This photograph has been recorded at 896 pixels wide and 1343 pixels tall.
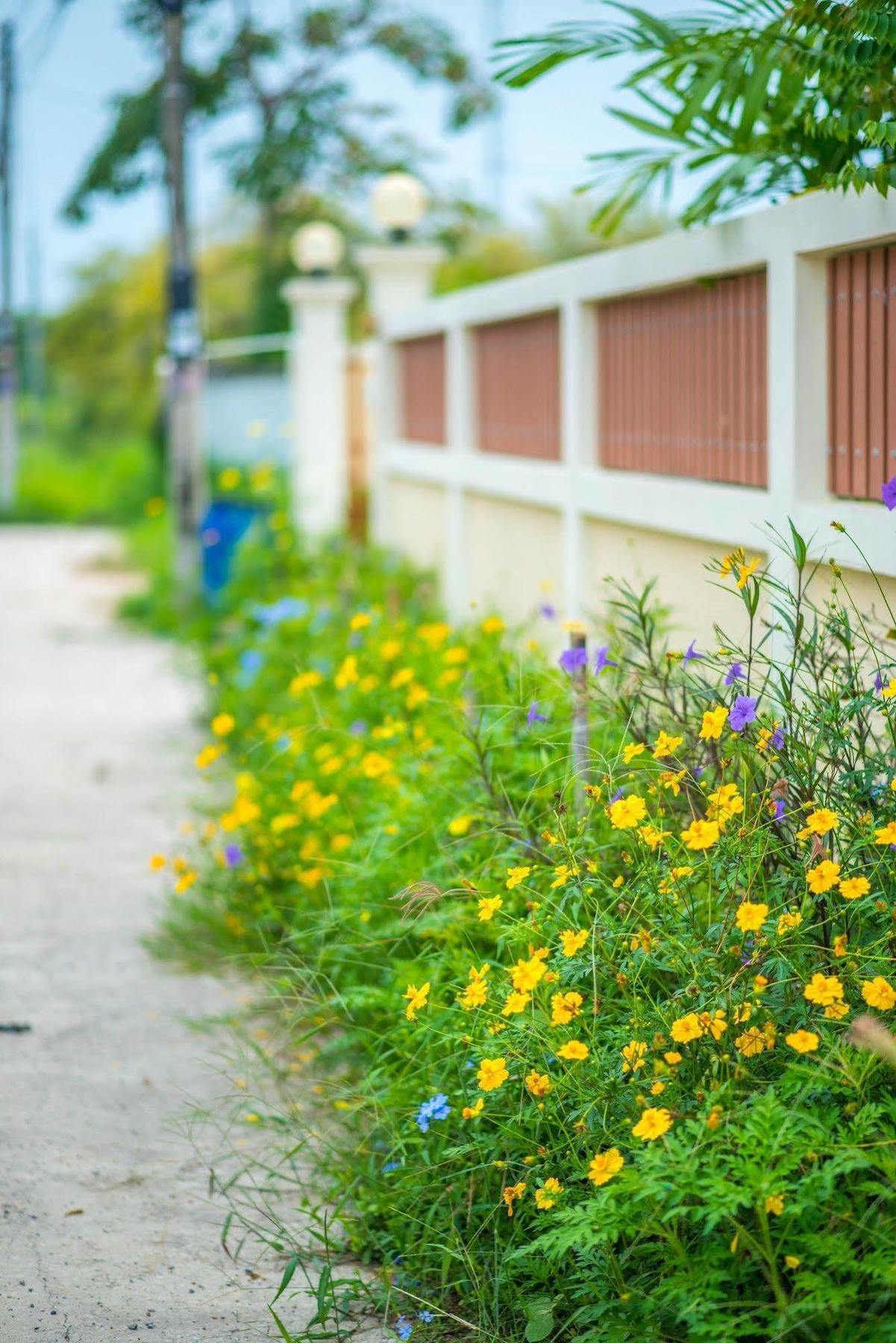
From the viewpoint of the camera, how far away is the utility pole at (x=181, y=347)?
475 inches

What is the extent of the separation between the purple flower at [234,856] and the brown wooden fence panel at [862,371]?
6.29 feet

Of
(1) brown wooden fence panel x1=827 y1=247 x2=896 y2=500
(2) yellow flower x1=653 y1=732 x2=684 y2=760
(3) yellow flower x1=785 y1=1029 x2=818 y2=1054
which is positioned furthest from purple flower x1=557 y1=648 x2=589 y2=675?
(3) yellow flower x1=785 y1=1029 x2=818 y2=1054

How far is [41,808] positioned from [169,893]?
1.58m

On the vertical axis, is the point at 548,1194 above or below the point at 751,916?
below

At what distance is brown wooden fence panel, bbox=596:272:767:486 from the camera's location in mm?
4500

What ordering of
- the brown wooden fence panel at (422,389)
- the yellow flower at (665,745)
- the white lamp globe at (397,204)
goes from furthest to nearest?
1. the white lamp globe at (397,204)
2. the brown wooden fence panel at (422,389)
3. the yellow flower at (665,745)

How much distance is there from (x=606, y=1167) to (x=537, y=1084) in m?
0.24

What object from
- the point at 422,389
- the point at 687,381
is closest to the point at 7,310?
the point at 422,389

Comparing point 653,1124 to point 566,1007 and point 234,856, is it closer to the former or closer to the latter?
point 566,1007

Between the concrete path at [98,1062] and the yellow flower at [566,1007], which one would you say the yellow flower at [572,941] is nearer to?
the yellow flower at [566,1007]

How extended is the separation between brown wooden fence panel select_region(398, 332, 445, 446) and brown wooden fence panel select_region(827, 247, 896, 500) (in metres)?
4.59

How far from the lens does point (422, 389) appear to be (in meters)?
9.00

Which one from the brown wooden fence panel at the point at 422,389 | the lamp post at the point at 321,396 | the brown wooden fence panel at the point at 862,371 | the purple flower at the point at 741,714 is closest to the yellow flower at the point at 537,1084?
the purple flower at the point at 741,714

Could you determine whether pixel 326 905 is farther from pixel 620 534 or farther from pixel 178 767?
pixel 178 767
